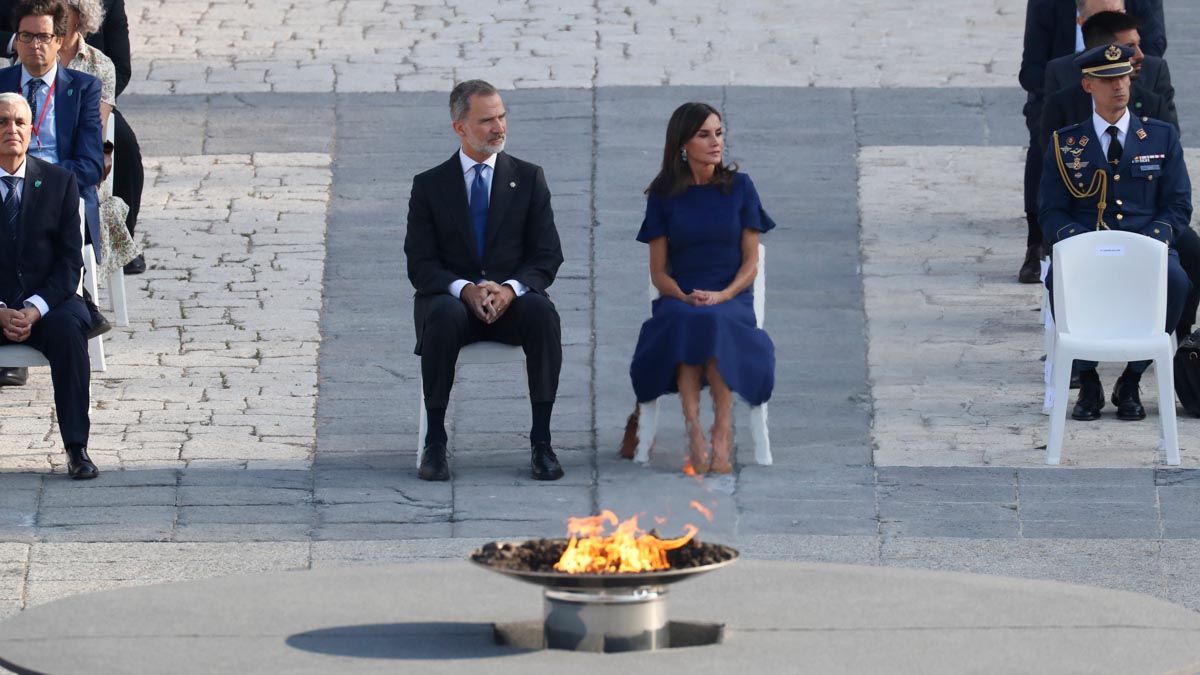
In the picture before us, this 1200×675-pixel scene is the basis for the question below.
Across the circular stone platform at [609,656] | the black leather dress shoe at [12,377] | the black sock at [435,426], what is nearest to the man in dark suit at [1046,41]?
the black sock at [435,426]

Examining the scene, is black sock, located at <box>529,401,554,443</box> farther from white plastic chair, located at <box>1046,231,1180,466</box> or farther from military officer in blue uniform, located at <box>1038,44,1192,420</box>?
military officer in blue uniform, located at <box>1038,44,1192,420</box>

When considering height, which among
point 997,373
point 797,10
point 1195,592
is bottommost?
point 1195,592

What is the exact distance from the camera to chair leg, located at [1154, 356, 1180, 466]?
7.99m

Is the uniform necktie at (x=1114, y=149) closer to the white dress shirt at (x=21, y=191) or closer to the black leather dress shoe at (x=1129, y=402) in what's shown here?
the black leather dress shoe at (x=1129, y=402)

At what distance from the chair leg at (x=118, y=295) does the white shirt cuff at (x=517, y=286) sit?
2.25 metres

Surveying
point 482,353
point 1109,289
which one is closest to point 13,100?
point 482,353

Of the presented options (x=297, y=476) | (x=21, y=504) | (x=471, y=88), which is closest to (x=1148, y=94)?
(x=471, y=88)

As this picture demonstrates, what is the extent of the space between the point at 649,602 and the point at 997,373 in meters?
4.91

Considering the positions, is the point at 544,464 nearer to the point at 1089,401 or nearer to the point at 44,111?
the point at 1089,401

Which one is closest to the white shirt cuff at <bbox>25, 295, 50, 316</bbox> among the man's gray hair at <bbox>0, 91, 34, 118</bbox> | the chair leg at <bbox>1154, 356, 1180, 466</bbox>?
the man's gray hair at <bbox>0, 91, 34, 118</bbox>

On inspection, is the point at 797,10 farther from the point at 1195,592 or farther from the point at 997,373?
the point at 1195,592

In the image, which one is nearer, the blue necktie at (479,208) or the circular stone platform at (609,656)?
the circular stone platform at (609,656)

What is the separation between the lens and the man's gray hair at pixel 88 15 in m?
9.38

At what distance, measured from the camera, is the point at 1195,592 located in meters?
6.73
